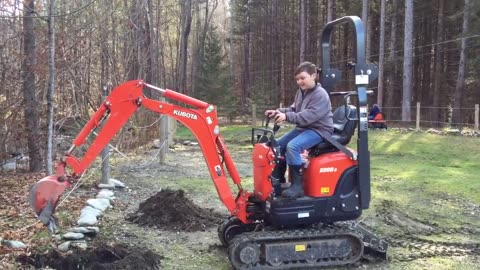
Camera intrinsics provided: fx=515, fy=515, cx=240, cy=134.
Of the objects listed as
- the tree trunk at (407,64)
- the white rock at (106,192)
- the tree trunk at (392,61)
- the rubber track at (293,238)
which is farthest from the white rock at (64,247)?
the tree trunk at (392,61)

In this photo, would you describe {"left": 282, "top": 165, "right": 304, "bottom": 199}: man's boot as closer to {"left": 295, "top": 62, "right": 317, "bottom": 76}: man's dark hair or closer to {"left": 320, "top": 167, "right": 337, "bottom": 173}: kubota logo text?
{"left": 320, "top": 167, "right": 337, "bottom": 173}: kubota logo text

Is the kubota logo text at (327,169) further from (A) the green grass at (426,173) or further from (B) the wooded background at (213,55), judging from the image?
(B) the wooded background at (213,55)

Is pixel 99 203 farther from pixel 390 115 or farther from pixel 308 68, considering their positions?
pixel 390 115

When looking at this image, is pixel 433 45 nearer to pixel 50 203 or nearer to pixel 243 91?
pixel 243 91

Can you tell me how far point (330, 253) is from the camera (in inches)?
203

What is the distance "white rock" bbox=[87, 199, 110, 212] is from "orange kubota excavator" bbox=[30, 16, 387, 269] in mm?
2205

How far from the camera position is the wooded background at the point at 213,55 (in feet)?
29.9

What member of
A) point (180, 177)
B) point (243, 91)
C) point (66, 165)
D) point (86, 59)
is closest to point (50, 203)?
point (66, 165)

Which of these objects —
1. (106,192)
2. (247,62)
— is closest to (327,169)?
(106,192)

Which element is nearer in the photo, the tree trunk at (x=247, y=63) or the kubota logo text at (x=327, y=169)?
the kubota logo text at (x=327, y=169)

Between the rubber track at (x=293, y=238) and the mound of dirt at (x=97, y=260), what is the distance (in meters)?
0.81

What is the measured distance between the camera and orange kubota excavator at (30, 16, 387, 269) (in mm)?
5039

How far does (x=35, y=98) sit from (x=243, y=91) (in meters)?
33.0

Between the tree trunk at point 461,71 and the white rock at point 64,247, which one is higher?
the tree trunk at point 461,71
